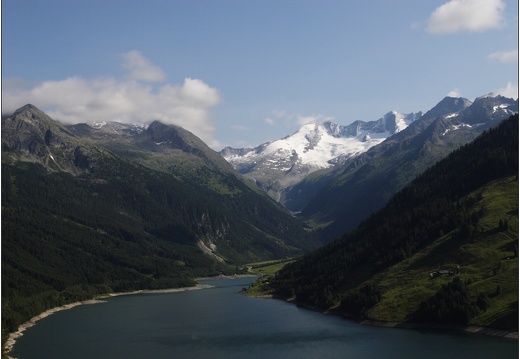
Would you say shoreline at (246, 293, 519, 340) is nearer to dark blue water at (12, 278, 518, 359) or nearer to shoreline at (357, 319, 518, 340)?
shoreline at (357, 319, 518, 340)

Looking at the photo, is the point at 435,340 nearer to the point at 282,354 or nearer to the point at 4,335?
the point at 282,354

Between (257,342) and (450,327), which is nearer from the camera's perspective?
(257,342)

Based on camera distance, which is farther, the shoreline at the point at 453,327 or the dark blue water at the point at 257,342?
the shoreline at the point at 453,327

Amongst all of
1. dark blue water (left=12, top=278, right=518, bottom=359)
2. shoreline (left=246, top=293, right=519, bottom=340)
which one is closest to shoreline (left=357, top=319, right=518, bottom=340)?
shoreline (left=246, top=293, right=519, bottom=340)

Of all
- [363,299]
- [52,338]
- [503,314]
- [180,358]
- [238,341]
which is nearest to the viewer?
[180,358]

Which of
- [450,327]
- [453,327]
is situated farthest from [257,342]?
[453,327]

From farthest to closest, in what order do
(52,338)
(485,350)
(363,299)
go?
1. (363,299)
2. (52,338)
3. (485,350)

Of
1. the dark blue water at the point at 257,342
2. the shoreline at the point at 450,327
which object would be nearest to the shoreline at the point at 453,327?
the shoreline at the point at 450,327

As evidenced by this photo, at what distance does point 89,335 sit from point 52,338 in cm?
1086

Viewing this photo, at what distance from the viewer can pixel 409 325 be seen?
168875mm

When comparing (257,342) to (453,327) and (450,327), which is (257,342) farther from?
(453,327)

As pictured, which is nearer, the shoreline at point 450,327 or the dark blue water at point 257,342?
the dark blue water at point 257,342

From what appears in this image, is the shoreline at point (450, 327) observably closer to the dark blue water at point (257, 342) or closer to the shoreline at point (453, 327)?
the shoreline at point (453, 327)

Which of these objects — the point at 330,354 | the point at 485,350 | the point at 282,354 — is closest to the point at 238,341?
the point at 282,354
